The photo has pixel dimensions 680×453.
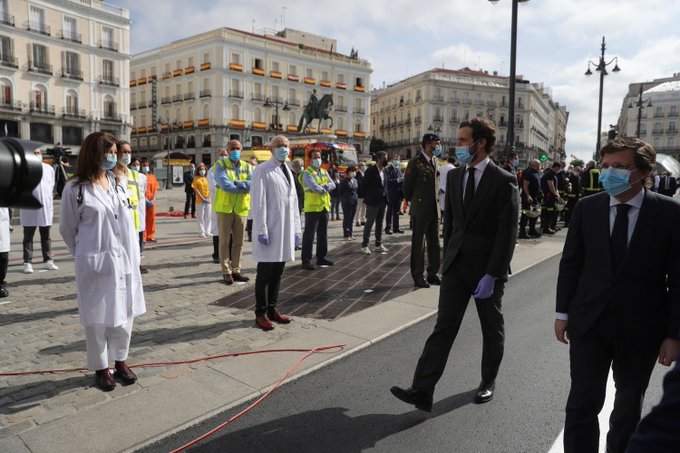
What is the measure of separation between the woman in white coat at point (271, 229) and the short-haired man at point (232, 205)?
1.92 metres

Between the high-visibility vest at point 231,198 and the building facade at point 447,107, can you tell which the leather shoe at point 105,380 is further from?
the building facade at point 447,107

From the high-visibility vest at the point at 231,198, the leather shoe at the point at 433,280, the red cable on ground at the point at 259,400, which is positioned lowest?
the red cable on ground at the point at 259,400

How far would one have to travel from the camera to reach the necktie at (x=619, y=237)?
99.0 inches

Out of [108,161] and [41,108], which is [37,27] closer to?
[41,108]

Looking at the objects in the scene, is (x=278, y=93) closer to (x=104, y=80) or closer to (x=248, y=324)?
(x=104, y=80)

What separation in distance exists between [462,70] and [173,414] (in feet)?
302

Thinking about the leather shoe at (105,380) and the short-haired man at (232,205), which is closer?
the leather shoe at (105,380)

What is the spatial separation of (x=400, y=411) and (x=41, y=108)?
50.6 meters

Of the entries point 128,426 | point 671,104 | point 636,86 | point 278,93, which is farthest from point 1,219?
point 636,86

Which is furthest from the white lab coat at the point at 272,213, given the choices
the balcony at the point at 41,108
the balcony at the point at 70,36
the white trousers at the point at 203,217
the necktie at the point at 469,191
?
the balcony at the point at 70,36

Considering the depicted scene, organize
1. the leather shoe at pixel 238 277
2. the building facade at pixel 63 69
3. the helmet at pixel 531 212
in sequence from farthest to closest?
1. the building facade at pixel 63 69
2. the helmet at pixel 531 212
3. the leather shoe at pixel 238 277

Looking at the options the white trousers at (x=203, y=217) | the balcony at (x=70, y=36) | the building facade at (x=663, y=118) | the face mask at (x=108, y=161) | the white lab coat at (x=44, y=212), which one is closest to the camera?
the face mask at (x=108, y=161)

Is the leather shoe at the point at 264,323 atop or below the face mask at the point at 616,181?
below

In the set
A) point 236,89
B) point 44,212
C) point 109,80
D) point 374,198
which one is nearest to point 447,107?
point 236,89
